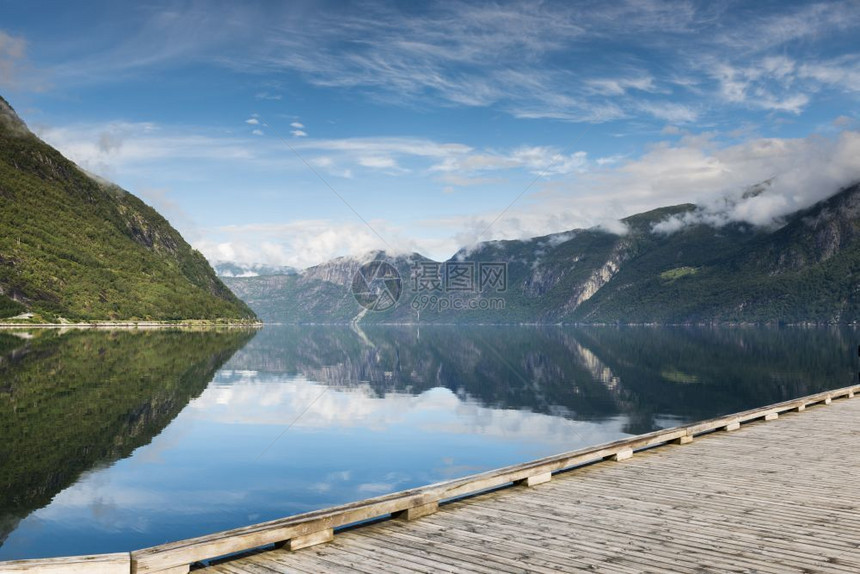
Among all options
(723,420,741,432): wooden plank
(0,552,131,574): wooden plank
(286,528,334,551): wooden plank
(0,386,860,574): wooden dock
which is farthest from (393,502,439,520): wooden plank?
(723,420,741,432): wooden plank

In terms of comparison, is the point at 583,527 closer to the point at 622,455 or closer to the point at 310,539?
the point at 310,539

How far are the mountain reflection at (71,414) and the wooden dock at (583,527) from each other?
9.44 meters

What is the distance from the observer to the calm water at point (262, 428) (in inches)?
760

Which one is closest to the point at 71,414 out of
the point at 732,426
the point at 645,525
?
the point at 645,525

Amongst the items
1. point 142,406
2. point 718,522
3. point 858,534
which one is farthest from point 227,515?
point 142,406

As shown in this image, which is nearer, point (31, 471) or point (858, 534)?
point (858, 534)

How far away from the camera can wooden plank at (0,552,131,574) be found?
27.8 ft

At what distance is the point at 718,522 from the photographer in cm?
1260

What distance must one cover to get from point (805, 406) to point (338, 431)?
941 inches

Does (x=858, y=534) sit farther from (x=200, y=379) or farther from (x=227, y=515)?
(x=200, y=379)

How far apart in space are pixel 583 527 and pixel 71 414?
28705mm

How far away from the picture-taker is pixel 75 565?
28.5 feet

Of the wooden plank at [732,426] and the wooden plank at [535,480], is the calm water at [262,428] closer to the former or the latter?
the wooden plank at [732,426]

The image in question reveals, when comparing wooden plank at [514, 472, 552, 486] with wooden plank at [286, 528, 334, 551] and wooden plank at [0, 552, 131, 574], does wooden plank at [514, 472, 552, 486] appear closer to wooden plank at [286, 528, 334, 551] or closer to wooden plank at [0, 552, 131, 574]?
wooden plank at [286, 528, 334, 551]
